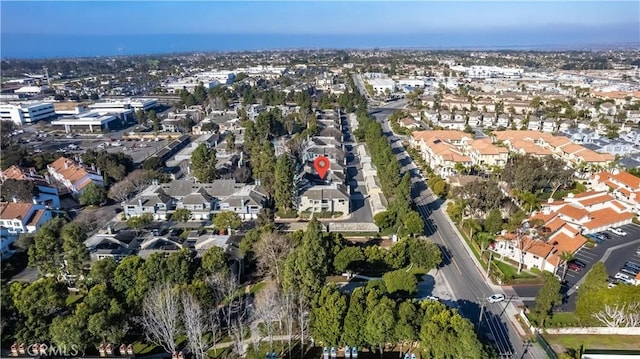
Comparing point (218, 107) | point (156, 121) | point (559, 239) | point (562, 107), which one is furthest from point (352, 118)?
point (559, 239)

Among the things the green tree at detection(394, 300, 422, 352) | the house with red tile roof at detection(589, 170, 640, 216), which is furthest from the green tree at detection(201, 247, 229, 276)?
the house with red tile roof at detection(589, 170, 640, 216)

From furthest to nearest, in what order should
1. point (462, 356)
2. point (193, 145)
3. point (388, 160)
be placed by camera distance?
1. point (193, 145)
2. point (388, 160)
3. point (462, 356)

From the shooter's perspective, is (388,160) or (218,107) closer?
(388,160)

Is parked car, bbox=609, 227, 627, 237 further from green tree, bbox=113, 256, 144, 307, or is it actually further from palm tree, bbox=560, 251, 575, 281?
green tree, bbox=113, 256, 144, 307

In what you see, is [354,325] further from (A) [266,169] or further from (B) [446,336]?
(A) [266,169]

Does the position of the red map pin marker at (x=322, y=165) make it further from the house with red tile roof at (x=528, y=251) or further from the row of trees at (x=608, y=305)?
the row of trees at (x=608, y=305)

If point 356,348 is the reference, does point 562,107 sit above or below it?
above

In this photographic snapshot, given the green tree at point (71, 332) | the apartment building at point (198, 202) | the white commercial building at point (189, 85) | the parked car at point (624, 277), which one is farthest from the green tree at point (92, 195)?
the white commercial building at point (189, 85)

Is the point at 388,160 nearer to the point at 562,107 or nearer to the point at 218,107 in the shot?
the point at 218,107
